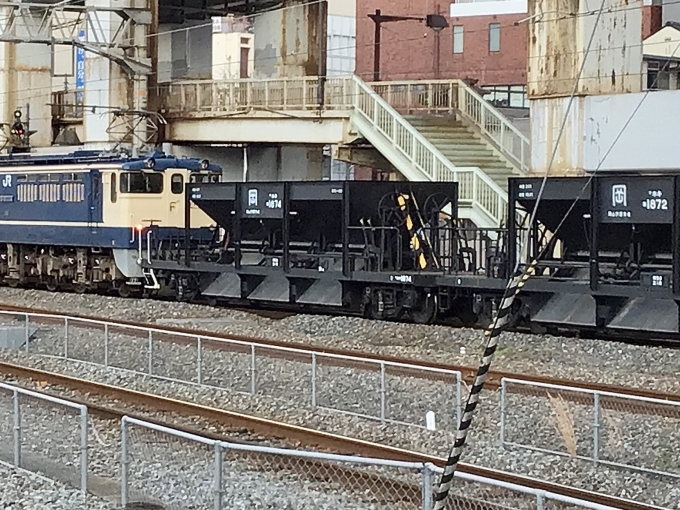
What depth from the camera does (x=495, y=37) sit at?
62875 mm

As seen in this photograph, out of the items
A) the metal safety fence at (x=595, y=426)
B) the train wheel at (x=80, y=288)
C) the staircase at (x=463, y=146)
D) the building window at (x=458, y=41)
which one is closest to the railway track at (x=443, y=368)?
the metal safety fence at (x=595, y=426)

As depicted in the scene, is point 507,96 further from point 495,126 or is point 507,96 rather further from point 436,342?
point 436,342

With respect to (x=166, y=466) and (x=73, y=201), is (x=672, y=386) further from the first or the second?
(x=73, y=201)

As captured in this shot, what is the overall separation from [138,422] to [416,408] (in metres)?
4.92

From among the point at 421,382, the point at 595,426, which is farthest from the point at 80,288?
the point at 595,426

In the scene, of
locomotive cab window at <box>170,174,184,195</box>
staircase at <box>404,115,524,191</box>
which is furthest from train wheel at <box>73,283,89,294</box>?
staircase at <box>404,115,524,191</box>

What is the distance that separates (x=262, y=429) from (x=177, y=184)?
17355 millimetres

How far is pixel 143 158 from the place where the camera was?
30.2m

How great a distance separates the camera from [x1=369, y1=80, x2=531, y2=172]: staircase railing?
3759cm

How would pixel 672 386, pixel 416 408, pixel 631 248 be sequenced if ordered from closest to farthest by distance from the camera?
pixel 416 408 → pixel 672 386 → pixel 631 248

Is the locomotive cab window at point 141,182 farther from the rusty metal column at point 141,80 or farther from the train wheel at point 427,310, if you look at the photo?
the rusty metal column at point 141,80

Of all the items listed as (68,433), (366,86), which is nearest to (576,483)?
(68,433)

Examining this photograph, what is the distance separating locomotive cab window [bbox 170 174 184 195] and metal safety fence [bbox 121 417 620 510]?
1916 cm

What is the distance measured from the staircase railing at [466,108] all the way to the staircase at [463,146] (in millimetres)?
279
